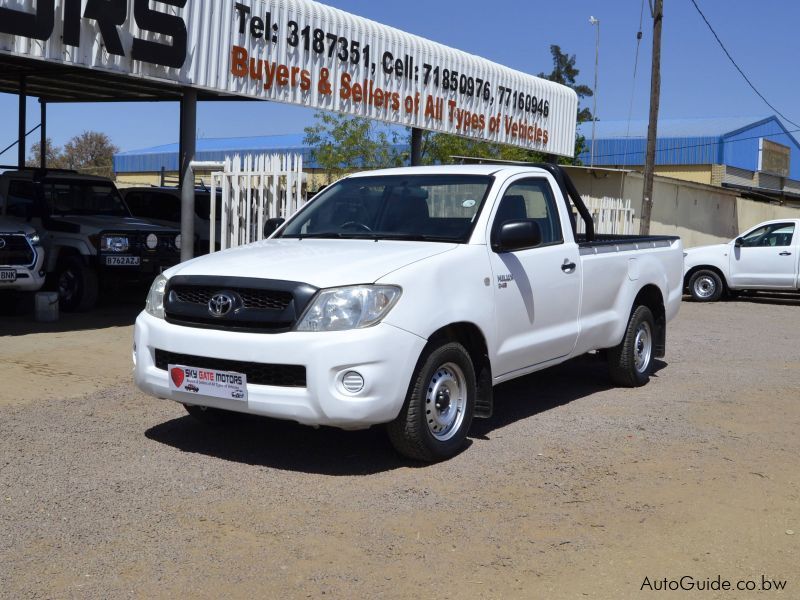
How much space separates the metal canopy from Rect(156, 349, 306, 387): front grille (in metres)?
9.31

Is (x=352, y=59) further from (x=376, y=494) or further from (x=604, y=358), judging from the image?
(x=376, y=494)

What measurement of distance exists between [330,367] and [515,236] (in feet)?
5.70

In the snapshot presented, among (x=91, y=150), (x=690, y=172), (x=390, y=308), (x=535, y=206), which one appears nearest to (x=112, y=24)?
(x=535, y=206)

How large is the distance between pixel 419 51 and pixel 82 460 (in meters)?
11.9

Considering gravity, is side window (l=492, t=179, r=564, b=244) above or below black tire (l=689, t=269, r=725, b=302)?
above

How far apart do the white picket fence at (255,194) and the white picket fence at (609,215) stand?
872cm

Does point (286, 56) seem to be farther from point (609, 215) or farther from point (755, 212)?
point (755, 212)

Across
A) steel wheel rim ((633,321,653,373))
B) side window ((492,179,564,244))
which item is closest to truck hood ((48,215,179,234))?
steel wheel rim ((633,321,653,373))

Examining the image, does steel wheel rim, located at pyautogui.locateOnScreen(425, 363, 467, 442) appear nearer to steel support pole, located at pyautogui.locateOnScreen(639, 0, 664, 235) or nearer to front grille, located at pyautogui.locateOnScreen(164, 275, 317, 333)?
front grille, located at pyautogui.locateOnScreen(164, 275, 317, 333)

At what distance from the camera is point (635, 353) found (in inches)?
345

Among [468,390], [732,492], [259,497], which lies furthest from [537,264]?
[259,497]

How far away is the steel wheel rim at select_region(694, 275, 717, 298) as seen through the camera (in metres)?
19.5

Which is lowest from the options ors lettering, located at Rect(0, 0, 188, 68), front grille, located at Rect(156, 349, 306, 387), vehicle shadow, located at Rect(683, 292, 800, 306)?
vehicle shadow, located at Rect(683, 292, 800, 306)

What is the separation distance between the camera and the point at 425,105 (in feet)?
55.5
